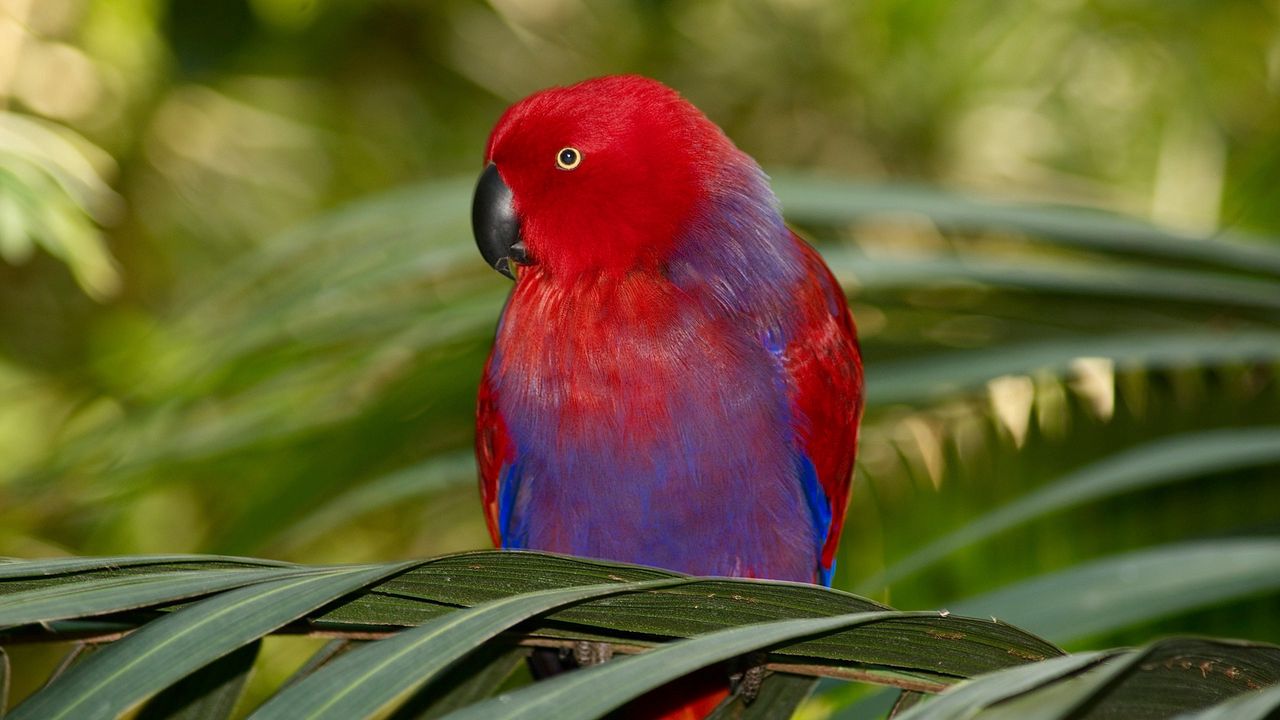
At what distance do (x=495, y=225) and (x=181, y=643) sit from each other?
31.3 inches

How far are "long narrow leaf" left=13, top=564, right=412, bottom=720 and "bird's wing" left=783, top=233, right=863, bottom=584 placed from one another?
2.26 feet

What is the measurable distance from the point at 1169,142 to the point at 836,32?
2.98 ft

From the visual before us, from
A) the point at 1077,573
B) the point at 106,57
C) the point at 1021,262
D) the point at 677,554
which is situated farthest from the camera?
the point at 106,57

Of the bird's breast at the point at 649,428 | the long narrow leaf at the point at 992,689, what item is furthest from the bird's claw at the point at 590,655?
the long narrow leaf at the point at 992,689

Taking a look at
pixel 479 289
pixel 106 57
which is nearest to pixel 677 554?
pixel 479 289

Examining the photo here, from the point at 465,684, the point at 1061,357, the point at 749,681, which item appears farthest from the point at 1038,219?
the point at 465,684

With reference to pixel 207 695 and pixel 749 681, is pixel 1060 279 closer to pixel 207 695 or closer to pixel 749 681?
pixel 749 681

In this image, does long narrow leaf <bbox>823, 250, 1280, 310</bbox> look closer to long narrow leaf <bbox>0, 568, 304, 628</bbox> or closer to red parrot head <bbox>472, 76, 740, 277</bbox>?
red parrot head <bbox>472, 76, 740, 277</bbox>

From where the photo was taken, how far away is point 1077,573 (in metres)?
0.89

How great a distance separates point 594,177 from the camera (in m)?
1.28

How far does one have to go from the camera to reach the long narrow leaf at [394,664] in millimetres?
542

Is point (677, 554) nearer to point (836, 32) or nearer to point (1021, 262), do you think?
point (1021, 262)

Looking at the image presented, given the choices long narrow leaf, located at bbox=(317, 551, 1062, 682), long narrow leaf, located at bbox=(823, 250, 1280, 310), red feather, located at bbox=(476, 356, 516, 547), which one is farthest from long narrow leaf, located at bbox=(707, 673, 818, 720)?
long narrow leaf, located at bbox=(823, 250, 1280, 310)

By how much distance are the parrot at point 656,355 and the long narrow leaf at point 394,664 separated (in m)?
0.57
